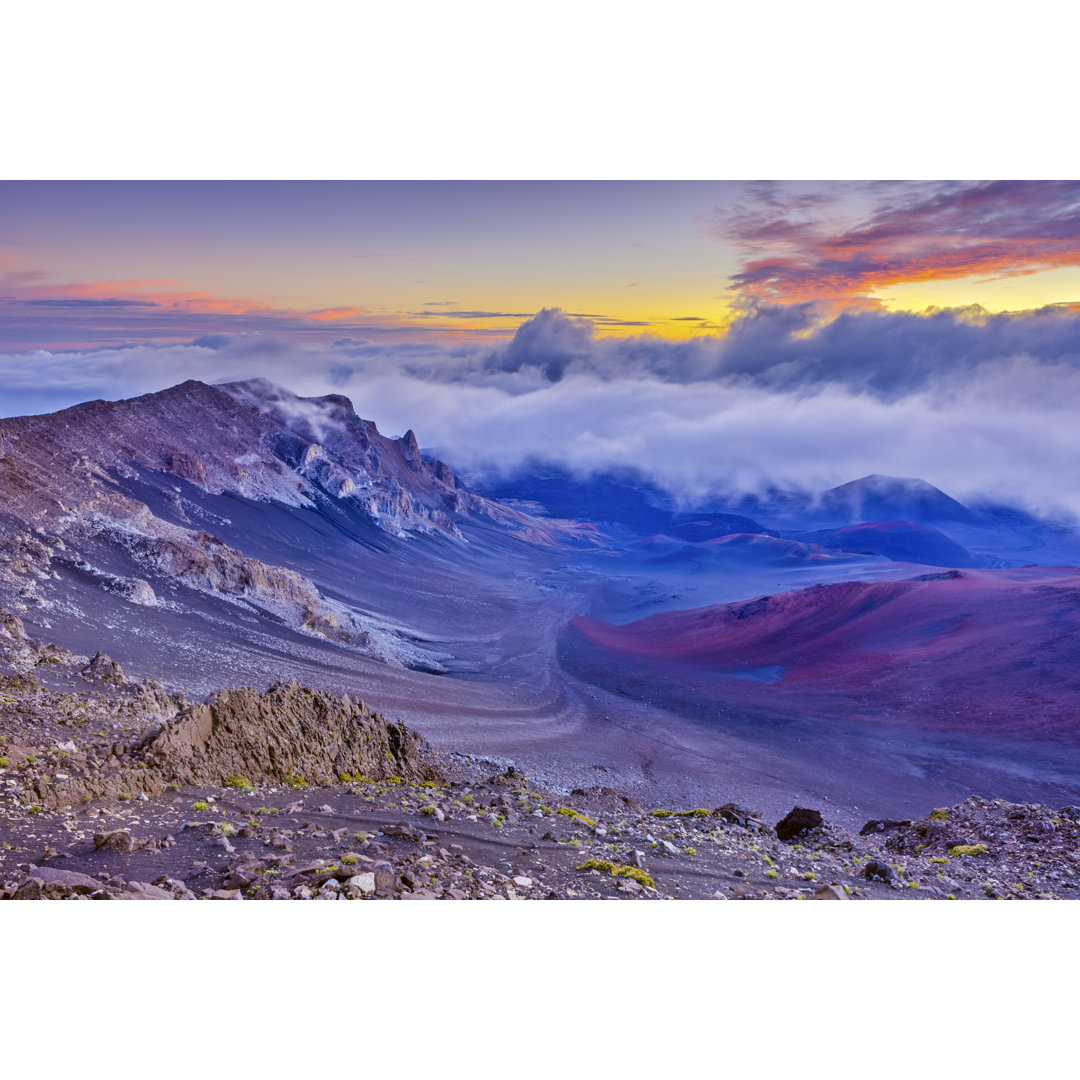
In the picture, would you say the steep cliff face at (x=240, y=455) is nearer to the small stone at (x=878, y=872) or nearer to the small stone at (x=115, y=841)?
the small stone at (x=115, y=841)

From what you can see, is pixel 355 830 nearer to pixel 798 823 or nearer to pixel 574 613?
pixel 798 823

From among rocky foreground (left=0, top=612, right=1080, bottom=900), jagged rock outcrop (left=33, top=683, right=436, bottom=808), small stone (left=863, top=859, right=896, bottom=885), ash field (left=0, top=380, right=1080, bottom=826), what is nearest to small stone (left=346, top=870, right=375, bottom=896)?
rocky foreground (left=0, top=612, right=1080, bottom=900)

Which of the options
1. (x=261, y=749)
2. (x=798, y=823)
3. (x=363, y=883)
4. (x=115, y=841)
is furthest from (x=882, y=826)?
(x=115, y=841)

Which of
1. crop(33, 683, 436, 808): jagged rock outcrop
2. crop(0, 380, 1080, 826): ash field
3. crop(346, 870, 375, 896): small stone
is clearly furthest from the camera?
crop(0, 380, 1080, 826): ash field

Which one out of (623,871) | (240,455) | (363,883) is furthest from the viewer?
(240,455)

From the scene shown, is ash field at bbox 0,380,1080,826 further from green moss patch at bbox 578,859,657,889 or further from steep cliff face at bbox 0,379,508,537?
green moss patch at bbox 578,859,657,889

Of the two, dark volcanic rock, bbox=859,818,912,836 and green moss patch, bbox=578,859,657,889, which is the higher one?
green moss patch, bbox=578,859,657,889

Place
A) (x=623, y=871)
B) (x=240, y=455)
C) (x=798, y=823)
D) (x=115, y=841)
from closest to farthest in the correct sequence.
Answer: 1. (x=115, y=841)
2. (x=623, y=871)
3. (x=798, y=823)
4. (x=240, y=455)
